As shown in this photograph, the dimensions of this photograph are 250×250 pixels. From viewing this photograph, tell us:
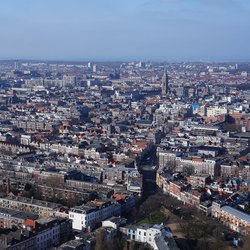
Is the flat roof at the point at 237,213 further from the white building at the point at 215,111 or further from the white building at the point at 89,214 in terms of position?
the white building at the point at 215,111

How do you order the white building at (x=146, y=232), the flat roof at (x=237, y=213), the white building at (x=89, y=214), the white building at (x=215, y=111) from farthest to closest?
the white building at (x=215, y=111), the flat roof at (x=237, y=213), the white building at (x=89, y=214), the white building at (x=146, y=232)

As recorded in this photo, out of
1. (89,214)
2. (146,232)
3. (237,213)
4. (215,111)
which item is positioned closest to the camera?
(146,232)

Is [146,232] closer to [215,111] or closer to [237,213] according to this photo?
[237,213]

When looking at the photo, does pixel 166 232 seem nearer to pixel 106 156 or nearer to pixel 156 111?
pixel 106 156

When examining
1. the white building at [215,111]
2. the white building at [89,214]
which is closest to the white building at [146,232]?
the white building at [89,214]

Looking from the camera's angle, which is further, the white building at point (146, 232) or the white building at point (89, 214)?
the white building at point (89, 214)

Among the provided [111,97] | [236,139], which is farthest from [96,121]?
[111,97]

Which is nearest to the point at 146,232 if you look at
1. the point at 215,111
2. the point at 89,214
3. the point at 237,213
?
the point at 89,214

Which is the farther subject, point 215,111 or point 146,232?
point 215,111

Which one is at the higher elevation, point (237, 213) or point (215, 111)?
point (215, 111)

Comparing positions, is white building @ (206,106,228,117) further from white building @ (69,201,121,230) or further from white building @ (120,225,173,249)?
white building @ (120,225,173,249)

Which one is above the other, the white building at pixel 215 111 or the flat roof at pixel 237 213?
the white building at pixel 215 111
